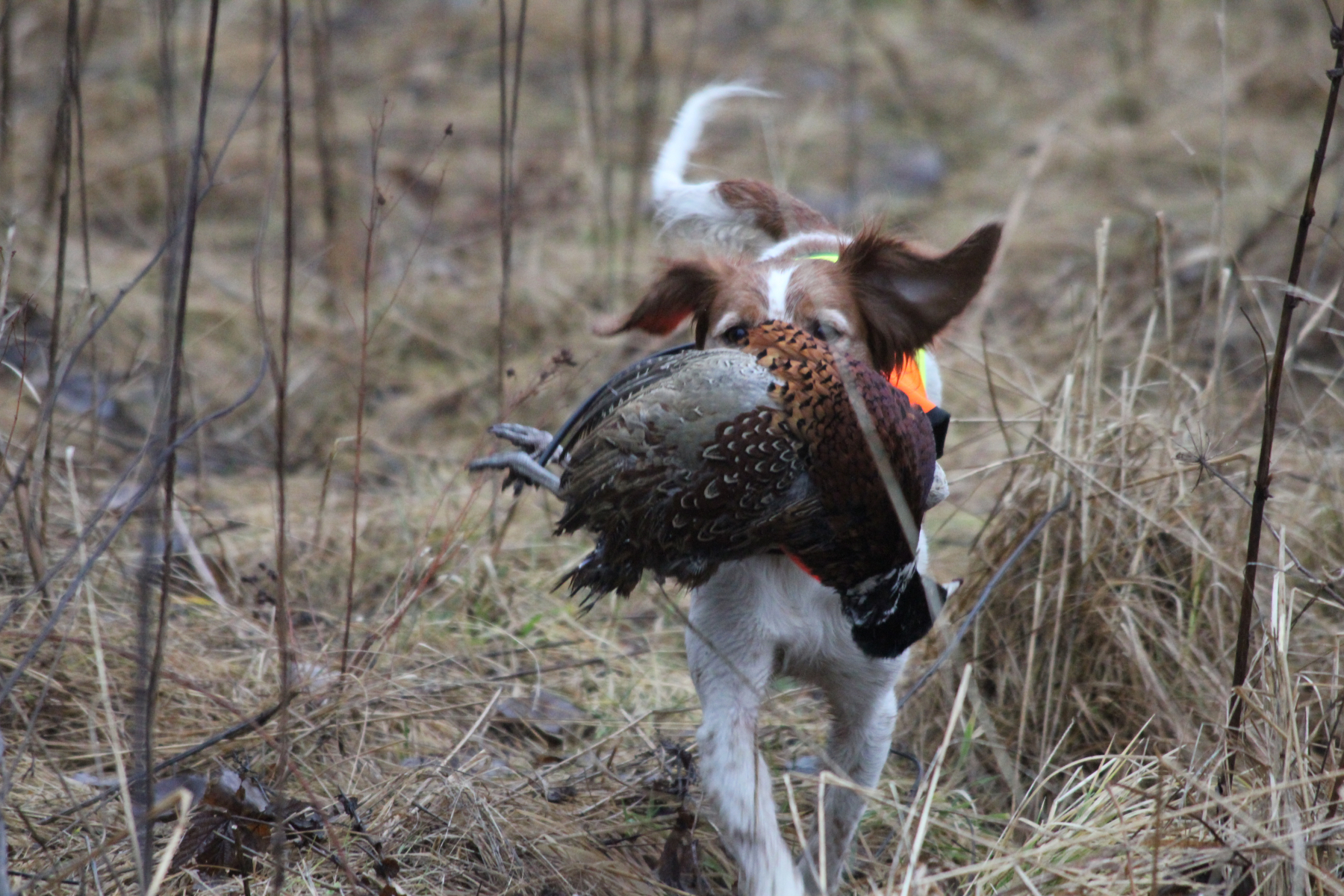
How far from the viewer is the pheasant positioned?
1.83 metres

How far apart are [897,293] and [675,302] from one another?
487 millimetres

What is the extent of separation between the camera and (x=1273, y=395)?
2.12 m

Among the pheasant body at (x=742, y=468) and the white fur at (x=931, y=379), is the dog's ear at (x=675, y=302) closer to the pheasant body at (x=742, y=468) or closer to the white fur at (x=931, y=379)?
the white fur at (x=931, y=379)

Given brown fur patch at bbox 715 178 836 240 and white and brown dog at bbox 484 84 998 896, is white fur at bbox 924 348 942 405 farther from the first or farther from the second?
brown fur patch at bbox 715 178 836 240

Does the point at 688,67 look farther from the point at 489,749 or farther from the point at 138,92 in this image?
the point at 138,92

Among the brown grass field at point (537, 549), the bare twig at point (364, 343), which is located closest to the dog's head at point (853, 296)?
the brown grass field at point (537, 549)

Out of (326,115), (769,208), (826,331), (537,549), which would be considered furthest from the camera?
(326,115)

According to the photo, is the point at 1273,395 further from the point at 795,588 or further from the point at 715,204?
the point at 715,204

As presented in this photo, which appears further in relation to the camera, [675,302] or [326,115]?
[326,115]

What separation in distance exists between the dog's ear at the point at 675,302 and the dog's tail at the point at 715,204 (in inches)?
19.5

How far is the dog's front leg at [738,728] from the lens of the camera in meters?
2.03

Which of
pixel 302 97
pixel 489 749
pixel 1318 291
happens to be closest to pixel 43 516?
pixel 489 749

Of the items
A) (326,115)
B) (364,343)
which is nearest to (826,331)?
(364,343)

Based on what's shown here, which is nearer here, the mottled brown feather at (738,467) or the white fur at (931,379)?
the mottled brown feather at (738,467)
